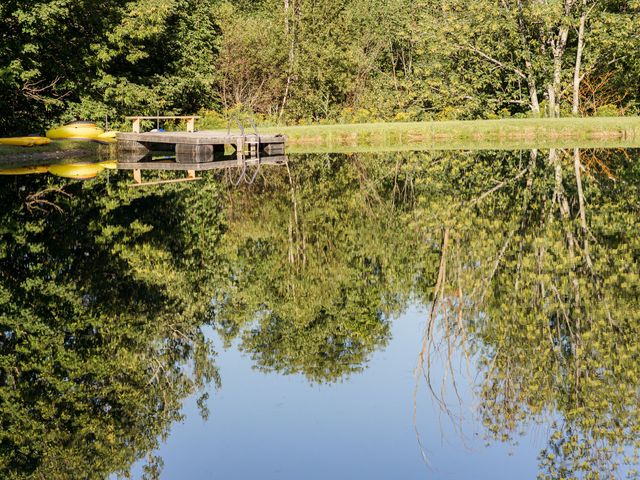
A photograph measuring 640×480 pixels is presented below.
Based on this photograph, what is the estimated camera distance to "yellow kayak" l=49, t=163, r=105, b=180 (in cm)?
2519

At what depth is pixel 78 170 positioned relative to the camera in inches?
1095

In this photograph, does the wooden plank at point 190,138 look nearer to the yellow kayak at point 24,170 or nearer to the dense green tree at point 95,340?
the yellow kayak at point 24,170

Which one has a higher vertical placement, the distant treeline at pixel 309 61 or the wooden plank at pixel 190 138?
the distant treeline at pixel 309 61

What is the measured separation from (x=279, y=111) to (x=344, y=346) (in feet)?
131

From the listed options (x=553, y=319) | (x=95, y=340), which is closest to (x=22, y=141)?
(x=95, y=340)

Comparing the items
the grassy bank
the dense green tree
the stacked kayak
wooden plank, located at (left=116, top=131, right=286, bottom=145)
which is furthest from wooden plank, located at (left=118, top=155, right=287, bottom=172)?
the dense green tree

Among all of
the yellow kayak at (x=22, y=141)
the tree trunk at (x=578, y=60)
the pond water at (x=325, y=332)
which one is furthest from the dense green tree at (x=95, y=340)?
the tree trunk at (x=578, y=60)

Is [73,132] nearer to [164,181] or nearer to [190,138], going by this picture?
[190,138]

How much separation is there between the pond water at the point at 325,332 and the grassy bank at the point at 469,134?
17905 millimetres

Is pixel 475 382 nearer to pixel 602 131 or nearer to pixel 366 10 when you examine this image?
pixel 602 131

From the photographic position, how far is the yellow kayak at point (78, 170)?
82.7ft

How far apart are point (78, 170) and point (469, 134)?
15553 mm

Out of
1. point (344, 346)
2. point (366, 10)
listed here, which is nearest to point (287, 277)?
point (344, 346)

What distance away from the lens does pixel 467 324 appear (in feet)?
28.4
